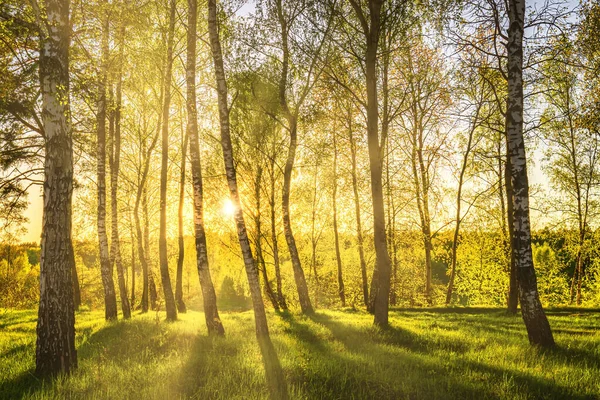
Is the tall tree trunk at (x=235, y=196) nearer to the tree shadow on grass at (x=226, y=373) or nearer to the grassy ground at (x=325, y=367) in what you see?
the grassy ground at (x=325, y=367)

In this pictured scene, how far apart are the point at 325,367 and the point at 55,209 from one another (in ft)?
21.1

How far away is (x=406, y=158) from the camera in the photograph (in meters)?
25.7

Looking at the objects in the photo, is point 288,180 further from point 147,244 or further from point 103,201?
point 147,244

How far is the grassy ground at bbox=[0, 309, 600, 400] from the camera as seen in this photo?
5.95 m

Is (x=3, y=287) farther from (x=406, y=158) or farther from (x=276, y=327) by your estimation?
(x=406, y=158)

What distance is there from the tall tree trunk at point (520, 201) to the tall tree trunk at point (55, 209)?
10.4m

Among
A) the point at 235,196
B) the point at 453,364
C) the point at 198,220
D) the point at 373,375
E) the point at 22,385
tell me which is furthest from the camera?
the point at 198,220

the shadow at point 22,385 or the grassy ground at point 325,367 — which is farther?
the grassy ground at point 325,367

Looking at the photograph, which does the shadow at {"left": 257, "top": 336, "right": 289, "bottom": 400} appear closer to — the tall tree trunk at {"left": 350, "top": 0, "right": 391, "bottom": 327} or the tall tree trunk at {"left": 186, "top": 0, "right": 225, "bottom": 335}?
the tall tree trunk at {"left": 186, "top": 0, "right": 225, "bottom": 335}

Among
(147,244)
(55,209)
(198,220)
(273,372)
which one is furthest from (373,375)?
(147,244)

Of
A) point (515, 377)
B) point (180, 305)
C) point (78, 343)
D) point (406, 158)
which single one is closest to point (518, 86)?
point (515, 377)

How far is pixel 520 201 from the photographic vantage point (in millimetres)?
8812

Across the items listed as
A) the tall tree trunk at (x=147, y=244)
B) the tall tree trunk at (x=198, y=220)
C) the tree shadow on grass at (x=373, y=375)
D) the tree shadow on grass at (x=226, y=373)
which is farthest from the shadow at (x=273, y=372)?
the tall tree trunk at (x=147, y=244)

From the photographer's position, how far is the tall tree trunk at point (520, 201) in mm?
8688
